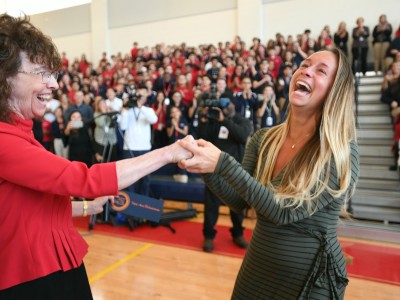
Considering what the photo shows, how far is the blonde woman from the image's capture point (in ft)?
3.76

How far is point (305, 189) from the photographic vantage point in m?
1.15

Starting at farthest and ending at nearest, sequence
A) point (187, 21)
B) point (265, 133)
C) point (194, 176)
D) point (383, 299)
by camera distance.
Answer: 1. point (187, 21)
2. point (194, 176)
3. point (383, 299)
4. point (265, 133)

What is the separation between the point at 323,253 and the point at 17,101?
1.14 meters

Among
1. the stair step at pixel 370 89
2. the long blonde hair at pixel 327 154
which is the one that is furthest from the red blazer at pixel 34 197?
the stair step at pixel 370 89

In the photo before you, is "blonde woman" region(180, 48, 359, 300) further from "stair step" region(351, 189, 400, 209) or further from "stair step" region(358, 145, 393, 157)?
"stair step" region(358, 145, 393, 157)

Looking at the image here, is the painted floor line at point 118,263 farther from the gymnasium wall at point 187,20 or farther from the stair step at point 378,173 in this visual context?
the gymnasium wall at point 187,20

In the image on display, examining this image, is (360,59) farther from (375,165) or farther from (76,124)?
(76,124)

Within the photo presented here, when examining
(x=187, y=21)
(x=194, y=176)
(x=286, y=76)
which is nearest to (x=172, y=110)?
(x=194, y=176)

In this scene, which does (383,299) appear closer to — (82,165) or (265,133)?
(265,133)

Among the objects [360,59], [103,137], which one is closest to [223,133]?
[103,137]

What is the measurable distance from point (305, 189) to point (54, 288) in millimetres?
884

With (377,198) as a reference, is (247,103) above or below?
above

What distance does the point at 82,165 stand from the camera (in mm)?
1015

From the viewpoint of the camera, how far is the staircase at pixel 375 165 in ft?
15.2
